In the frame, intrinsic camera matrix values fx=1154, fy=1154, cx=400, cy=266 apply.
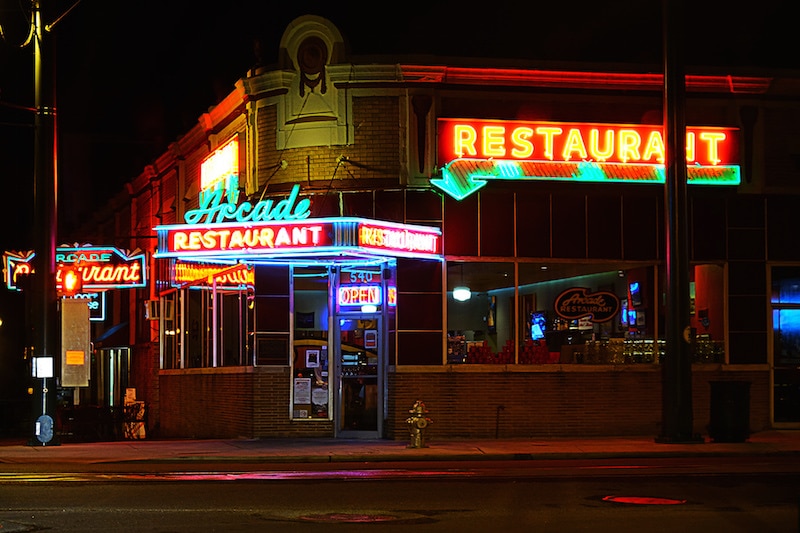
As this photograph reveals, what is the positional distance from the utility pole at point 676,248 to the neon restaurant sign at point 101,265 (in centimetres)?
1543

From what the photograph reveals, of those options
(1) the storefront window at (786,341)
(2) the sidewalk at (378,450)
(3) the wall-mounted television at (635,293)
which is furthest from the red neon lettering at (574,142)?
(2) the sidewalk at (378,450)

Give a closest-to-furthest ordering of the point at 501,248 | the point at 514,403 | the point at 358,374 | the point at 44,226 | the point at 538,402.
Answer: the point at 44,226 → the point at 514,403 → the point at 538,402 → the point at 501,248 → the point at 358,374

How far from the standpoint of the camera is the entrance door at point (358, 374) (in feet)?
80.1

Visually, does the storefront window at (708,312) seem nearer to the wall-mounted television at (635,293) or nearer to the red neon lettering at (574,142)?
the wall-mounted television at (635,293)

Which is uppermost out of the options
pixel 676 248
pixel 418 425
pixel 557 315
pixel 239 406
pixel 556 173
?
pixel 556 173

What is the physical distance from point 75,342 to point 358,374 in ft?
19.6

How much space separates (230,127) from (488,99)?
21.9ft

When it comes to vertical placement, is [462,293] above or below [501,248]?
below

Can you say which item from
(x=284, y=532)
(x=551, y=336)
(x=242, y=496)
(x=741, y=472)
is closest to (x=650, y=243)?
(x=551, y=336)

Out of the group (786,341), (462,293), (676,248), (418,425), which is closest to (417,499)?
(418,425)

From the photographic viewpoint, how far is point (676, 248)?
21.8 meters

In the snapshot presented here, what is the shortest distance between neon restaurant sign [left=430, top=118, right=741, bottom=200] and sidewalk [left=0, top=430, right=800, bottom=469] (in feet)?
17.7

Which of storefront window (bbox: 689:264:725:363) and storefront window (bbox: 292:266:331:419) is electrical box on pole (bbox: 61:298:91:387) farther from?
storefront window (bbox: 689:264:725:363)

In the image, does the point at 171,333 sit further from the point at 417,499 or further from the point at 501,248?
the point at 417,499
